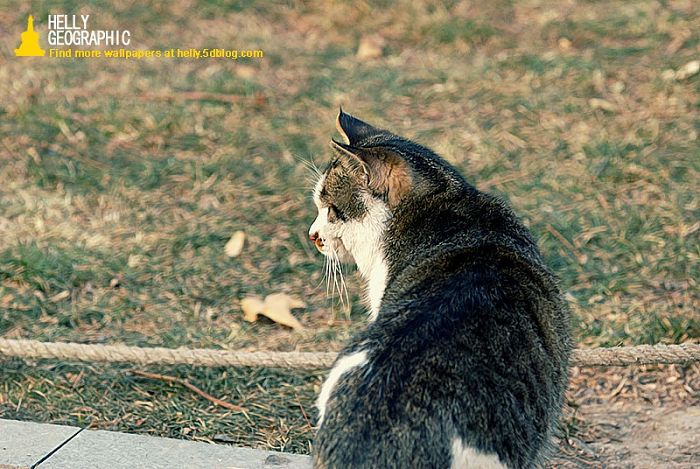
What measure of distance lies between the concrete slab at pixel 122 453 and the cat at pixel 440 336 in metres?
0.53

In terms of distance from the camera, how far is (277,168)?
472cm

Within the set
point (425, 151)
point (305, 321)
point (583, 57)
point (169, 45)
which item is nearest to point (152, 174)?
point (305, 321)

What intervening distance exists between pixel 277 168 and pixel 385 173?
2.11 m

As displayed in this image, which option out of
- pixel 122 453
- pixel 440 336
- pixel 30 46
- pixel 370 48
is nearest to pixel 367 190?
pixel 440 336

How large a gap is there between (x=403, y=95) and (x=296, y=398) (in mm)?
2689

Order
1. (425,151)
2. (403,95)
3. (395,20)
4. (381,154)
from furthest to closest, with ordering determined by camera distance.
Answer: (395,20) → (403,95) → (425,151) → (381,154)

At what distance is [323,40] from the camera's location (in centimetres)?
625

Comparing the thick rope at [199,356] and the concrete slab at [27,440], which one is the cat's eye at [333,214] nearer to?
the thick rope at [199,356]

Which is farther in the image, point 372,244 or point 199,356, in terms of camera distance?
point 199,356

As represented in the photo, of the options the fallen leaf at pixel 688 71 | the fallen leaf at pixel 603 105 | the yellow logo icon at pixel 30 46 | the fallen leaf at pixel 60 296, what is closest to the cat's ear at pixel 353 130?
the fallen leaf at pixel 60 296

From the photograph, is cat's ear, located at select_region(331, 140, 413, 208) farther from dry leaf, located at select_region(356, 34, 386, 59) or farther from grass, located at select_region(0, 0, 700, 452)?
dry leaf, located at select_region(356, 34, 386, 59)

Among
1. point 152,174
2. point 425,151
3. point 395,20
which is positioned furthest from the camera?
point 395,20

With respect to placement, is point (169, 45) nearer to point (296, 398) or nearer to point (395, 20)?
point (395, 20)

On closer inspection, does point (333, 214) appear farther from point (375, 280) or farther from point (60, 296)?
point (60, 296)
